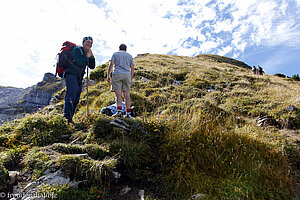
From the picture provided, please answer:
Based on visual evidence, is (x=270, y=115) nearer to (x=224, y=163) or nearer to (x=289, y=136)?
(x=289, y=136)

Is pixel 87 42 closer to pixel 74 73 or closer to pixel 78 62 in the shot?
pixel 78 62

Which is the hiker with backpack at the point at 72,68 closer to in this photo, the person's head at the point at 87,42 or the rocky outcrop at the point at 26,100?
the person's head at the point at 87,42

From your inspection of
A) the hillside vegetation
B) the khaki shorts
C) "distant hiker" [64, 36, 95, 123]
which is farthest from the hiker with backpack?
the khaki shorts

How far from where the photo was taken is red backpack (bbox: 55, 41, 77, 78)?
4852 millimetres

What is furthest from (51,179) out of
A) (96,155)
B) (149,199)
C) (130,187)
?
(149,199)

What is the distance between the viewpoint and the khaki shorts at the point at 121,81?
5312 millimetres

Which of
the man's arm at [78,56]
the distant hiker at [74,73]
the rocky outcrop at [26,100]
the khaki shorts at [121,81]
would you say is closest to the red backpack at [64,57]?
the distant hiker at [74,73]

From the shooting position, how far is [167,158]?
10.8 feet

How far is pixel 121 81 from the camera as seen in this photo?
541 centimetres

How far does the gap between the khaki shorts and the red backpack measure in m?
1.55

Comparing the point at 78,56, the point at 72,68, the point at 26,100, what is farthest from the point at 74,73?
the point at 26,100

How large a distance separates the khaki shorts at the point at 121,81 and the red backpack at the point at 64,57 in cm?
155

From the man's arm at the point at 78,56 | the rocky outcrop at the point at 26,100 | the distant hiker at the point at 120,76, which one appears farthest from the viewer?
the rocky outcrop at the point at 26,100

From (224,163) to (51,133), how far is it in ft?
14.5
